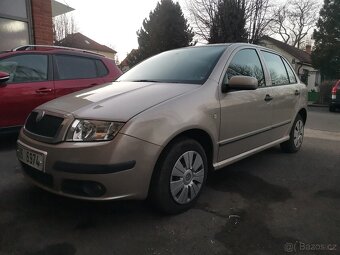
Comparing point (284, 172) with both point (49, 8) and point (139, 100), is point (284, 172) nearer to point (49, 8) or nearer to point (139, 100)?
point (139, 100)

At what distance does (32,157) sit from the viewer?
3012mm

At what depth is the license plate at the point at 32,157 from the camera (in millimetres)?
2896

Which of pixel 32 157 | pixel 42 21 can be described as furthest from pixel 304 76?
pixel 32 157

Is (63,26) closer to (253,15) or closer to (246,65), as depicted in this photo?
(253,15)

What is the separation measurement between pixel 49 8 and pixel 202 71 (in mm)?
7622

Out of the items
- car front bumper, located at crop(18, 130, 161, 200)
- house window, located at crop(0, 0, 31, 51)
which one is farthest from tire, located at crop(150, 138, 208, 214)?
house window, located at crop(0, 0, 31, 51)


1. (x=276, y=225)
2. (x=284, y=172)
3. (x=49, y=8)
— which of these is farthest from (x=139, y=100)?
(x=49, y=8)

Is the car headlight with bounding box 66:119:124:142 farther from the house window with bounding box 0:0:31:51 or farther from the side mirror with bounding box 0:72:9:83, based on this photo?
the house window with bounding box 0:0:31:51

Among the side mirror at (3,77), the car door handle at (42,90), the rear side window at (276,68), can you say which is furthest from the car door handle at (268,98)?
the side mirror at (3,77)

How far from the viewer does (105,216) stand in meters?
3.17

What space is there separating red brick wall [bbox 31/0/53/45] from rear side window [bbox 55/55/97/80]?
4.11 m

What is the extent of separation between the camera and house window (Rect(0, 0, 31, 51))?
895 cm

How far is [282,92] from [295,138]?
1.12 metres

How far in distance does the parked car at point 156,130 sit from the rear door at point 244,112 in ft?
0.04
